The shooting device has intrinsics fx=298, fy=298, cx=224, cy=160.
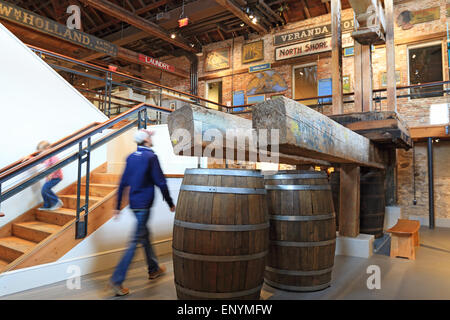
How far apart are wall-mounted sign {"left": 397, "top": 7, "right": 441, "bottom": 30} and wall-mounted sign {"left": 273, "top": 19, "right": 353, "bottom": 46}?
1230mm

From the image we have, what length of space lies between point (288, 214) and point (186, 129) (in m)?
1.10

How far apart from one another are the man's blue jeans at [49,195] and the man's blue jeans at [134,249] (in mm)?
1670

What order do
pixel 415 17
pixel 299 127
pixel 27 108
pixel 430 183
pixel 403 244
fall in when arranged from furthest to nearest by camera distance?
pixel 415 17 < pixel 430 183 < pixel 27 108 < pixel 403 244 < pixel 299 127

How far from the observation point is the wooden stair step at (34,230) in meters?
3.09

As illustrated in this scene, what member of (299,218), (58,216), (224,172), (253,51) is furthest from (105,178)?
(253,51)

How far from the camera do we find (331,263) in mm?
2475

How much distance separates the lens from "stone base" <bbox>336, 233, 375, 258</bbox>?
11.5 feet

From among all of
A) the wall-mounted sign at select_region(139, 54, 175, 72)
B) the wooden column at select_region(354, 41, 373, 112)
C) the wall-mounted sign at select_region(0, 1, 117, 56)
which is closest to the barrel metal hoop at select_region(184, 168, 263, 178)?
the wooden column at select_region(354, 41, 373, 112)

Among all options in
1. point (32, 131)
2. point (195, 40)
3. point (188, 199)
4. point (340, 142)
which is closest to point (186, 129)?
point (188, 199)

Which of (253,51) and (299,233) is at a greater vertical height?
(253,51)

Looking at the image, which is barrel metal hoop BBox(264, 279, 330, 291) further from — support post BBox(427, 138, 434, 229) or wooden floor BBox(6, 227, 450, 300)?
support post BBox(427, 138, 434, 229)

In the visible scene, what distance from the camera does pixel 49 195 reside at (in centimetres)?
359

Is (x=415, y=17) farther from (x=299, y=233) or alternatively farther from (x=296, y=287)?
(x=296, y=287)

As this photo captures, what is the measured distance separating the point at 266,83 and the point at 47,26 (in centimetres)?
632
